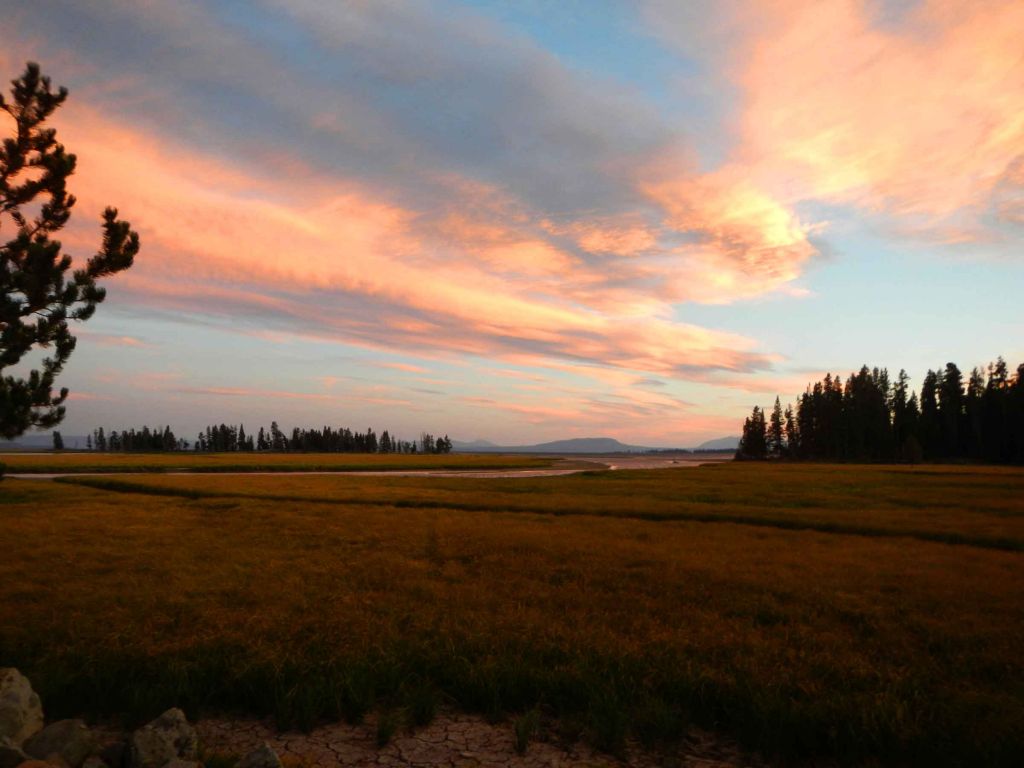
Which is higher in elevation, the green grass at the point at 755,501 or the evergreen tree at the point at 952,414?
the evergreen tree at the point at 952,414

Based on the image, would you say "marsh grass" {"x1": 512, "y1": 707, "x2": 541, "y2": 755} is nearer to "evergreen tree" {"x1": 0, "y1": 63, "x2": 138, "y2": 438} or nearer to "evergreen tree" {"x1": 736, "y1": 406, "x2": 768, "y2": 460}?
"evergreen tree" {"x1": 0, "y1": 63, "x2": 138, "y2": 438}

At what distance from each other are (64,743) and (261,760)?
2244mm

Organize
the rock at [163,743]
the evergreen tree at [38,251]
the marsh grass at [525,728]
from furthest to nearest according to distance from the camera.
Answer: the evergreen tree at [38,251] → the marsh grass at [525,728] → the rock at [163,743]

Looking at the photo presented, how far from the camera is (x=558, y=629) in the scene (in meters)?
9.91

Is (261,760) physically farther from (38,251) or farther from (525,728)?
(38,251)

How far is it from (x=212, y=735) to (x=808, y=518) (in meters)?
25.3

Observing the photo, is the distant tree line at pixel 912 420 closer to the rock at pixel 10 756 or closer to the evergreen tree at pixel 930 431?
the evergreen tree at pixel 930 431

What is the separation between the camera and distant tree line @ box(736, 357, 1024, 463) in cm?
11350

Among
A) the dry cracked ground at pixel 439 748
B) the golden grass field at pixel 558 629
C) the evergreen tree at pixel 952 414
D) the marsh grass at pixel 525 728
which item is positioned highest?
the evergreen tree at pixel 952 414

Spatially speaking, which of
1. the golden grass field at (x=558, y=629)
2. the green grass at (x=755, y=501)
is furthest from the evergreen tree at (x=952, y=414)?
the golden grass field at (x=558, y=629)

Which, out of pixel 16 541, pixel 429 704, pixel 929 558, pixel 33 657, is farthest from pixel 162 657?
pixel 929 558

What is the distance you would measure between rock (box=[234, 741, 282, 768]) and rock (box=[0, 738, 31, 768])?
2.08m

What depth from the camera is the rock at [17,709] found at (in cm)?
638

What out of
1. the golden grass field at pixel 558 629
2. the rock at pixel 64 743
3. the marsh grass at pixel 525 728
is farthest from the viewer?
the golden grass field at pixel 558 629
